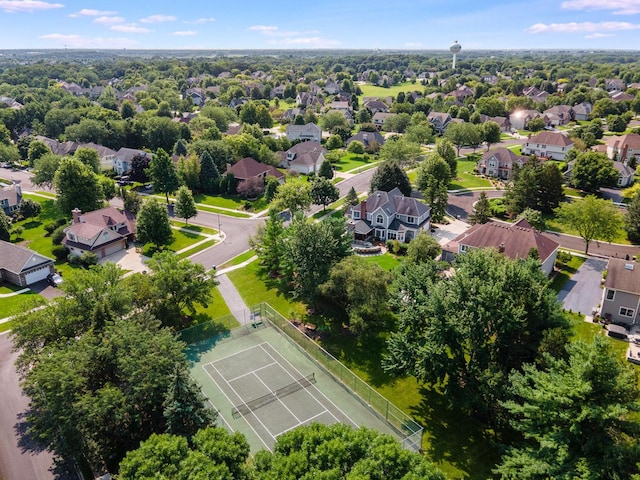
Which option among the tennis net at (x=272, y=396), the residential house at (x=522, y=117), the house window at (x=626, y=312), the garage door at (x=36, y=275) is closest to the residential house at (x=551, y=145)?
the residential house at (x=522, y=117)

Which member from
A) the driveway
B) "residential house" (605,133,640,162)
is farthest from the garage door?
"residential house" (605,133,640,162)

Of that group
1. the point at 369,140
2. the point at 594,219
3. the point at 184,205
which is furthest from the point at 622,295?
the point at 369,140

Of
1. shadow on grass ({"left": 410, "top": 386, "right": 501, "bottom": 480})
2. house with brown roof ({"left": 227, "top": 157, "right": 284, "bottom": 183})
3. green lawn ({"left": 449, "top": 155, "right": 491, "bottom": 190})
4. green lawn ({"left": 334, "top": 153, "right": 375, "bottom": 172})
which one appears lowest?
shadow on grass ({"left": 410, "top": 386, "right": 501, "bottom": 480})

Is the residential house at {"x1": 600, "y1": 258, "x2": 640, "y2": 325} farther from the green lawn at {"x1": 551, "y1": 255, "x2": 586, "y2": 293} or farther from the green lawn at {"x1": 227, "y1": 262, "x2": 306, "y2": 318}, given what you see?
the green lawn at {"x1": 227, "y1": 262, "x2": 306, "y2": 318}

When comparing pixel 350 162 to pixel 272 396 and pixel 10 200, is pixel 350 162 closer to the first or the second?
pixel 10 200

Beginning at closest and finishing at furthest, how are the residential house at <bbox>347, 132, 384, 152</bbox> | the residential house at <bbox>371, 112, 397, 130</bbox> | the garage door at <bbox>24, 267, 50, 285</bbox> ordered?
the garage door at <bbox>24, 267, 50, 285</bbox> < the residential house at <bbox>347, 132, 384, 152</bbox> < the residential house at <bbox>371, 112, 397, 130</bbox>

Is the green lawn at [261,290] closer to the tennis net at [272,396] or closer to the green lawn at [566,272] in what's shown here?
the tennis net at [272,396]
